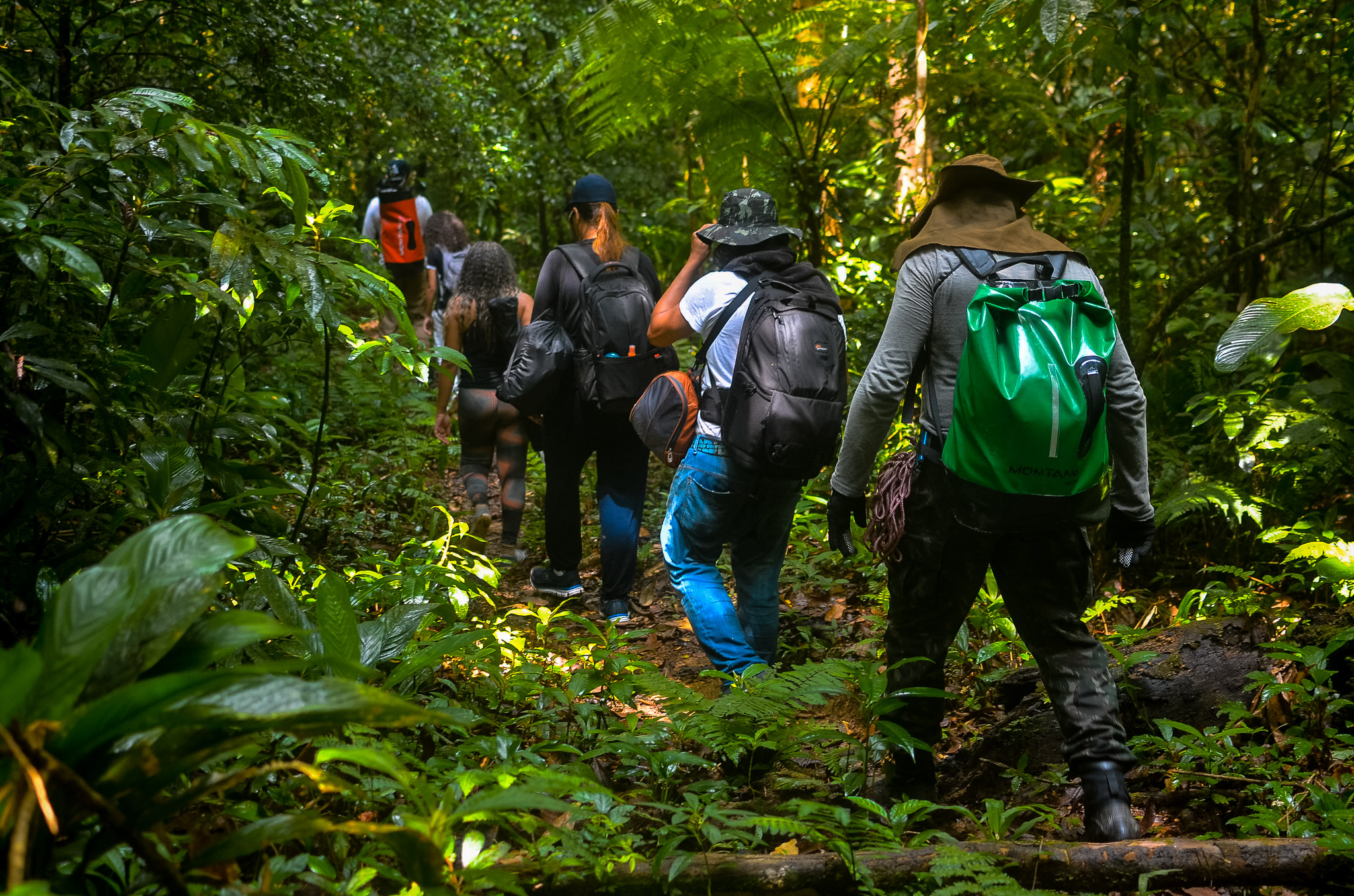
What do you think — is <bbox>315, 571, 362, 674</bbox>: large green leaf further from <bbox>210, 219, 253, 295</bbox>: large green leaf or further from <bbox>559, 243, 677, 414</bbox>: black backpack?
<bbox>559, 243, 677, 414</bbox>: black backpack

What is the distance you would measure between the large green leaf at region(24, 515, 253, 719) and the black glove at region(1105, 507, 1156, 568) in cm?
256

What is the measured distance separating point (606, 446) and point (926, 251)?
2476mm

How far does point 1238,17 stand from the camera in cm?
554

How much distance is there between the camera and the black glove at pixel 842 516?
296 centimetres

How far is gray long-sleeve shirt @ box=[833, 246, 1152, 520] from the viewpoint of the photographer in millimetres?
2678

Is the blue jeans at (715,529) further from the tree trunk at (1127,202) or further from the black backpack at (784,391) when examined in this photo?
the tree trunk at (1127,202)

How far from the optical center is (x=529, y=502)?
6980 millimetres

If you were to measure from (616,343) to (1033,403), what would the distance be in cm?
243

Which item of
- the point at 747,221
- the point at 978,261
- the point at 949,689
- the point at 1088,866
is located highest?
the point at 747,221

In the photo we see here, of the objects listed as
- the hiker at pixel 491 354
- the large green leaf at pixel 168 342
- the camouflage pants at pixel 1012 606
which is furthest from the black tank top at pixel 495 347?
the camouflage pants at pixel 1012 606

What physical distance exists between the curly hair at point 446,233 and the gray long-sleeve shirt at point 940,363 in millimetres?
6641

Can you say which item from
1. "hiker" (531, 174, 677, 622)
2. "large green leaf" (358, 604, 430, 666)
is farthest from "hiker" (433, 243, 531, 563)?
"large green leaf" (358, 604, 430, 666)

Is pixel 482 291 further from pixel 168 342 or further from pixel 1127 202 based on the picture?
pixel 1127 202

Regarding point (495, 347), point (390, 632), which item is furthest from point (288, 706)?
point (495, 347)
